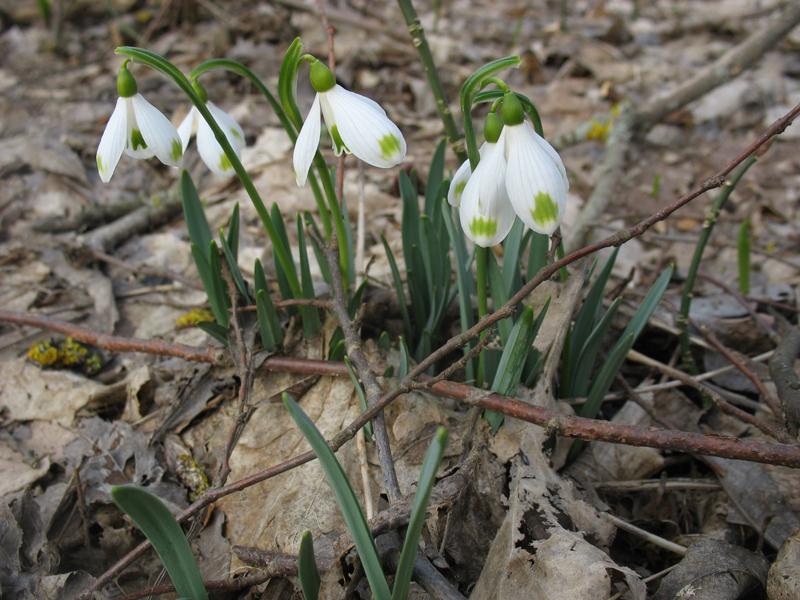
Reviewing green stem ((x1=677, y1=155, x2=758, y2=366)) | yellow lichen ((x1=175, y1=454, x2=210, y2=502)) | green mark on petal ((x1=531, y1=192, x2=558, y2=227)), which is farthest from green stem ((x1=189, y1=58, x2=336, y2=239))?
green stem ((x1=677, y1=155, x2=758, y2=366))

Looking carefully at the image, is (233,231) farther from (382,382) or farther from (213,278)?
(382,382)

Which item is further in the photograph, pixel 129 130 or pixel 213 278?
pixel 213 278

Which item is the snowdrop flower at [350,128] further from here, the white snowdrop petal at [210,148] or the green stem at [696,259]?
the green stem at [696,259]

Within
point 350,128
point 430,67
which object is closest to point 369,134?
point 350,128

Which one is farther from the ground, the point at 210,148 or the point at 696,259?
the point at 210,148

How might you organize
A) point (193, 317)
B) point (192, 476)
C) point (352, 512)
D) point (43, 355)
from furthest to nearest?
point (193, 317) < point (43, 355) < point (192, 476) < point (352, 512)

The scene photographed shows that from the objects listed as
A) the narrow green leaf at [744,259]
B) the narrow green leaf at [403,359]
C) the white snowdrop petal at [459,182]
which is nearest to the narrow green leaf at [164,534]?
the narrow green leaf at [403,359]

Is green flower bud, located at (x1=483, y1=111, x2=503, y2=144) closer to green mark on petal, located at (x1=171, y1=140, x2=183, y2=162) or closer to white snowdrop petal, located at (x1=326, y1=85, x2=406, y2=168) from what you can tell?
white snowdrop petal, located at (x1=326, y1=85, x2=406, y2=168)
